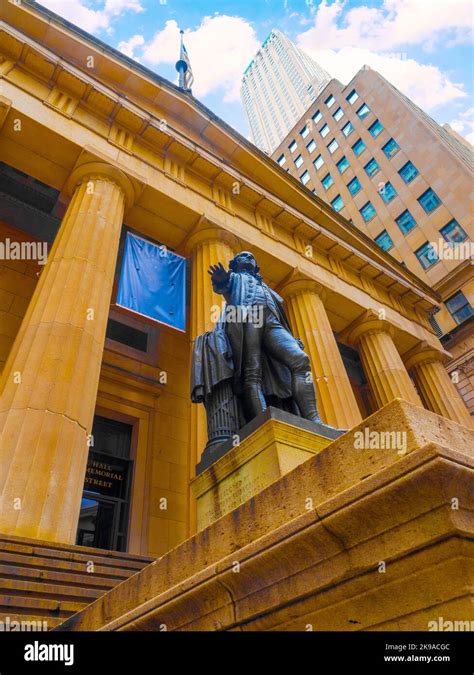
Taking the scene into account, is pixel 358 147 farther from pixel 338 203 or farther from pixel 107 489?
pixel 107 489

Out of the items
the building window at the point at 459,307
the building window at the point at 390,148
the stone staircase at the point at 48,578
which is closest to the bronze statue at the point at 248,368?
the stone staircase at the point at 48,578

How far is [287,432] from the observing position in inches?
180

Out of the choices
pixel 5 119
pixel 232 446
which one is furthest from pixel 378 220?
pixel 232 446

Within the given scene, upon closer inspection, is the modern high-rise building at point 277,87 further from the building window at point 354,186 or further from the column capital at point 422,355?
the column capital at point 422,355

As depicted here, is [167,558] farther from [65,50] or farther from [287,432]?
[65,50]

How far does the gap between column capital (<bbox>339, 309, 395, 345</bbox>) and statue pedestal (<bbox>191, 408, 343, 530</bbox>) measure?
13696 millimetres

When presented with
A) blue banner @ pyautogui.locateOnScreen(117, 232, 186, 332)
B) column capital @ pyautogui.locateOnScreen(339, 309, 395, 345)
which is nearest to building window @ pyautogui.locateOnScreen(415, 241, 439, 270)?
column capital @ pyautogui.locateOnScreen(339, 309, 395, 345)

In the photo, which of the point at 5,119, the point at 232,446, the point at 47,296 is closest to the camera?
the point at 232,446

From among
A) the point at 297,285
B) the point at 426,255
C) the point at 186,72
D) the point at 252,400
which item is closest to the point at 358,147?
the point at 426,255

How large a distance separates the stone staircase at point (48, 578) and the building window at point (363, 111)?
144 ft

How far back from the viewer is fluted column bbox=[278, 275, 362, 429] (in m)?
13.0

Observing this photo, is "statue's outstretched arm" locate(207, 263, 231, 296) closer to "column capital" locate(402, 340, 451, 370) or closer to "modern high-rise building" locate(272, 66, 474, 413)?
"column capital" locate(402, 340, 451, 370)

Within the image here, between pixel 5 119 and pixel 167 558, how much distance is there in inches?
453

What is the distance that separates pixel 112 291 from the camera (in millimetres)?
15203
